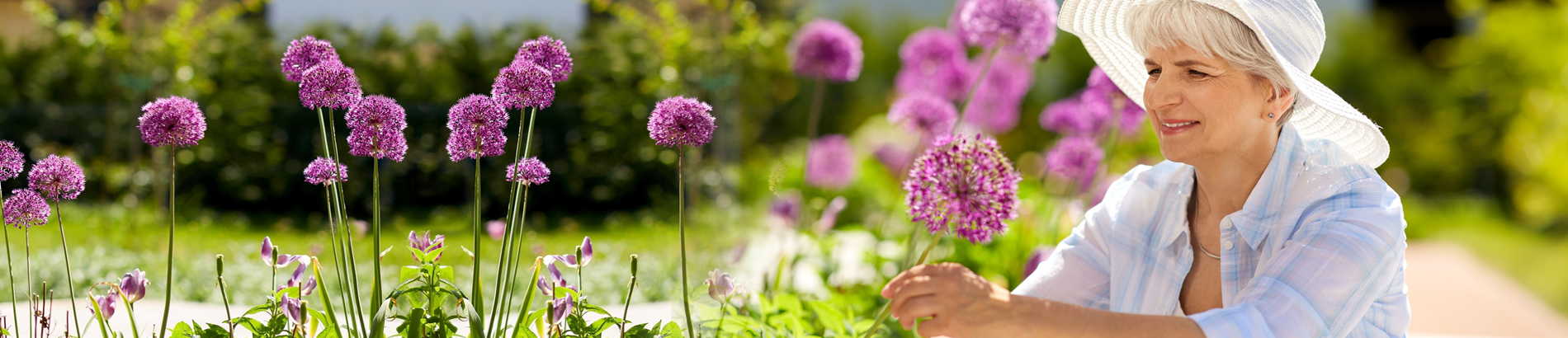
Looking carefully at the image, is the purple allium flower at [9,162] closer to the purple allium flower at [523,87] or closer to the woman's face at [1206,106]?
the purple allium flower at [523,87]

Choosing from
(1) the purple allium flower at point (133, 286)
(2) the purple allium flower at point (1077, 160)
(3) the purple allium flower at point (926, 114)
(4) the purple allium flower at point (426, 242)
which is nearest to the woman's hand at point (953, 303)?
(4) the purple allium flower at point (426, 242)

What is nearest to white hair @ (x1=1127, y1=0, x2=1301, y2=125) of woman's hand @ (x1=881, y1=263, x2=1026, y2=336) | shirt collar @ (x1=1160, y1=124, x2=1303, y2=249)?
shirt collar @ (x1=1160, y1=124, x2=1303, y2=249)

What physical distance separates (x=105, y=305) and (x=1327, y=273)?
194 centimetres

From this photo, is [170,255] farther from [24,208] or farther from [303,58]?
[303,58]

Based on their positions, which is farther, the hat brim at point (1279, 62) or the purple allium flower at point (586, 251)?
the purple allium flower at point (586, 251)

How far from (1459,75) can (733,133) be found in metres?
7.36

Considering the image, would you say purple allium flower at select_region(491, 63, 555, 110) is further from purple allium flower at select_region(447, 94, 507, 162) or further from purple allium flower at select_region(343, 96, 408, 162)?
purple allium flower at select_region(343, 96, 408, 162)

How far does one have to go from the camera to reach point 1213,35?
1.53 meters

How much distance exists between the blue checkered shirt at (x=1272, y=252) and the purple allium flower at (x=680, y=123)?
0.81 meters

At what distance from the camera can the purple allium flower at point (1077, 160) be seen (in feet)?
10.0

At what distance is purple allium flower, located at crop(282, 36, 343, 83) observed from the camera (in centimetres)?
143

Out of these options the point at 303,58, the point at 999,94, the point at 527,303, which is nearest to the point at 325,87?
the point at 303,58

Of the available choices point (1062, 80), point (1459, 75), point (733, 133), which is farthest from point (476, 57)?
point (1459, 75)

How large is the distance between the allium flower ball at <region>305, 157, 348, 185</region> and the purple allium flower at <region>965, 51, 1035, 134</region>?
8.33ft
